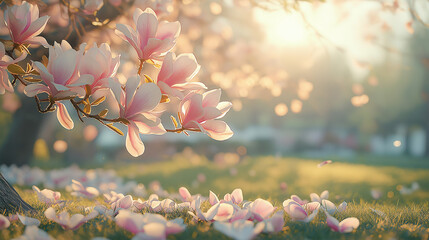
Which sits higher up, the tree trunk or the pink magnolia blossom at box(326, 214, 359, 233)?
the pink magnolia blossom at box(326, 214, 359, 233)

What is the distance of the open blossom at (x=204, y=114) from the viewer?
176cm

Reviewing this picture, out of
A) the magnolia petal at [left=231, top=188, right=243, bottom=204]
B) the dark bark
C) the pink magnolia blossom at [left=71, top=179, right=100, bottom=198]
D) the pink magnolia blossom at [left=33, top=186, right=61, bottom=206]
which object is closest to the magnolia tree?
the magnolia petal at [left=231, top=188, right=243, bottom=204]

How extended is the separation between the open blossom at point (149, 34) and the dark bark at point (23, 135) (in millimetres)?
5846

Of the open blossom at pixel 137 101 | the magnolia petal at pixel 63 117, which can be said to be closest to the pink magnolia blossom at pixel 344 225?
the open blossom at pixel 137 101

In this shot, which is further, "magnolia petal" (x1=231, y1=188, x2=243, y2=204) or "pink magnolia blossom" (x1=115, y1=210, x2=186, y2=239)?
"magnolia petal" (x1=231, y1=188, x2=243, y2=204)

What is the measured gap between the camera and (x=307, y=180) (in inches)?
273

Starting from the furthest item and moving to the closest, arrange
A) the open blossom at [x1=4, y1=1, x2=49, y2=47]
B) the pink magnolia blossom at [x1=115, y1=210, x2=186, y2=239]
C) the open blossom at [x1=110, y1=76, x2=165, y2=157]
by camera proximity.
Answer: the open blossom at [x1=4, y1=1, x2=49, y2=47] → the open blossom at [x1=110, y1=76, x2=165, y2=157] → the pink magnolia blossom at [x1=115, y1=210, x2=186, y2=239]

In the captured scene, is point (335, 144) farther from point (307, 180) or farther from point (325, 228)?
point (325, 228)

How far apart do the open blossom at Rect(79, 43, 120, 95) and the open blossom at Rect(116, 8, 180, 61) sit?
0.46 ft

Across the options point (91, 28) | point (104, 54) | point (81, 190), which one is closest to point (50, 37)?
point (91, 28)

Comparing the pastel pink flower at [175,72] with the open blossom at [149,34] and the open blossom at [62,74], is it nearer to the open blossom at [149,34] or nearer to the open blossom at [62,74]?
the open blossom at [149,34]

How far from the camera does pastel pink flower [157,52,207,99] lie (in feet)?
5.76

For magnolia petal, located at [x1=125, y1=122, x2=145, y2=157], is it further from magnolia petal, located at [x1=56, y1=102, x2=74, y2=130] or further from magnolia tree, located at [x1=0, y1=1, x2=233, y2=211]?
magnolia petal, located at [x1=56, y1=102, x2=74, y2=130]

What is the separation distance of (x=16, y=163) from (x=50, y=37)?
4833mm
